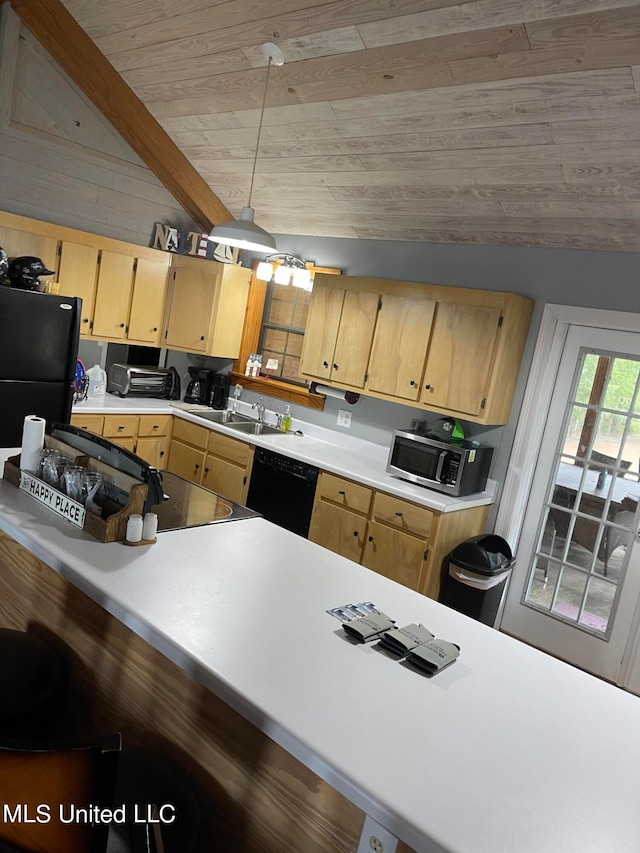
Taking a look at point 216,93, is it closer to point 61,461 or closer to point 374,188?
point 374,188

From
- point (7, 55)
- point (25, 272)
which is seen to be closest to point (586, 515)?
point (25, 272)

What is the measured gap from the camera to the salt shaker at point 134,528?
204cm

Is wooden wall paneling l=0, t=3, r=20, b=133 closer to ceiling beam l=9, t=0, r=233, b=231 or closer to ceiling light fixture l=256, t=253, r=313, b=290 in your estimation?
ceiling beam l=9, t=0, r=233, b=231

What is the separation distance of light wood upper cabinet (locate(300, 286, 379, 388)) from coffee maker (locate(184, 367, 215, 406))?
1.18 m

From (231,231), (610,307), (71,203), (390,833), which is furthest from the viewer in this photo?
(71,203)

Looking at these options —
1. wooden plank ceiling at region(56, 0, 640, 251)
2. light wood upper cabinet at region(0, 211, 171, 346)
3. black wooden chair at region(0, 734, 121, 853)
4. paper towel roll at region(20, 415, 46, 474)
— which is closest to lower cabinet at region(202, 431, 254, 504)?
light wood upper cabinet at region(0, 211, 171, 346)

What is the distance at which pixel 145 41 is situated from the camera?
3.81 metres

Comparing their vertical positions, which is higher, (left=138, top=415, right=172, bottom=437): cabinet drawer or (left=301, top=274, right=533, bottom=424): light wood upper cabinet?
(left=301, top=274, right=533, bottom=424): light wood upper cabinet

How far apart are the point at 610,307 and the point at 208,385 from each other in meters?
3.21

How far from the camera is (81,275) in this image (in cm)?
461

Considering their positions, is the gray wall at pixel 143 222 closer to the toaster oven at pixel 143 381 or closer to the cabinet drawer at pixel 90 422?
the toaster oven at pixel 143 381

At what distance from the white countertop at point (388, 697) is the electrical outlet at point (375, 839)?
53 mm

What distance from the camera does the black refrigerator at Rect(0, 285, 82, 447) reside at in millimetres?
3752

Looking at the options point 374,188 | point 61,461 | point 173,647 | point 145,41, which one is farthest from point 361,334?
point 173,647
